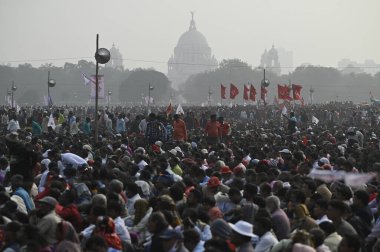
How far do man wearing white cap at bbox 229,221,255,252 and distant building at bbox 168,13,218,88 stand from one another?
181 meters

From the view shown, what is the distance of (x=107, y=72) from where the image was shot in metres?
146

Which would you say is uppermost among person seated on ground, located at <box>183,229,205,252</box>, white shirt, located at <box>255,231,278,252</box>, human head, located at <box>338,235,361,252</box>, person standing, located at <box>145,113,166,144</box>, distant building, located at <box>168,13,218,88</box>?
distant building, located at <box>168,13,218,88</box>

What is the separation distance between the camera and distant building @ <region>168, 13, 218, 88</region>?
625 ft

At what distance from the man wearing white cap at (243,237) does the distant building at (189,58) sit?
181 m

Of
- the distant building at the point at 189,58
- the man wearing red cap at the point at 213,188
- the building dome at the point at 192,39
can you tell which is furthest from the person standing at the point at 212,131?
the building dome at the point at 192,39

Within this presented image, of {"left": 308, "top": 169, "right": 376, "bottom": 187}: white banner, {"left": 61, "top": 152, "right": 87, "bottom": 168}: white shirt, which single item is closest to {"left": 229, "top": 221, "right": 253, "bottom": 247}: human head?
{"left": 308, "top": 169, "right": 376, "bottom": 187}: white banner

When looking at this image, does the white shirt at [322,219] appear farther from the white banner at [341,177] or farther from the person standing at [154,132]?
the person standing at [154,132]

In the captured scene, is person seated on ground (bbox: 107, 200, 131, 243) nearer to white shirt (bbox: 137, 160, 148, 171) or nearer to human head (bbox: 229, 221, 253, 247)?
human head (bbox: 229, 221, 253, 247)

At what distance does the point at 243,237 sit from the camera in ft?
25.0

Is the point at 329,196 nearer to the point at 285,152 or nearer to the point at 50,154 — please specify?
the point at 285,152

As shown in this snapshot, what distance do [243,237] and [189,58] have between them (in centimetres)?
18421

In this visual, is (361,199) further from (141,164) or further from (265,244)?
(141,164)

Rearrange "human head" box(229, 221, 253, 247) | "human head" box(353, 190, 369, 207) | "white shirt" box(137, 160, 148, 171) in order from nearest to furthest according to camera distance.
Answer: "human head" box(229, 221, 253, 247) → "human head" box(353, 190, 369, 207) → "white shirt" box(137, 160, 148, 171)

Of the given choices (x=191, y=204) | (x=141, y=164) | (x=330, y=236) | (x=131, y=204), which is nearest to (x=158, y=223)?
(x=330, y=236)
